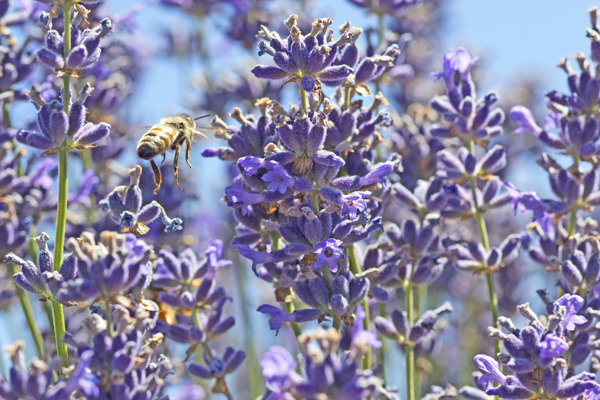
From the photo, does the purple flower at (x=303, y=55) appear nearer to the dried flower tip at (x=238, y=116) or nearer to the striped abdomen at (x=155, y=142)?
the dried flower tip at (x=238, y=116)

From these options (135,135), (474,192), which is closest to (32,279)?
(474,192)

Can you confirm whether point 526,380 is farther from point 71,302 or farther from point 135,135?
point 135,135

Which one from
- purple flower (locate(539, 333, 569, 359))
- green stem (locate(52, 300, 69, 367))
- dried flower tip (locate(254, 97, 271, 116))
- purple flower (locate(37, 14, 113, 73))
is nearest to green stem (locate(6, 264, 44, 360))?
green stem (locate(52, 300, 69, 367))

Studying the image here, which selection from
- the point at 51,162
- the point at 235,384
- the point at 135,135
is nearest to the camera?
the point at 51,162

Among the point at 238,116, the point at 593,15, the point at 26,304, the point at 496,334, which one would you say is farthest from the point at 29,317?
the point at 593,15

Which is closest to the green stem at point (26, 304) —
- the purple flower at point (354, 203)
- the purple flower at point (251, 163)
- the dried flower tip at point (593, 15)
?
the purple flower at point (251, 163)

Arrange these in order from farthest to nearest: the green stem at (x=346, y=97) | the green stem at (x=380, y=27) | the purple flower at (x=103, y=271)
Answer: the green stem at (x=380, y=27), the green stem at (x=346, y=97), the purple flower at (x=103, y=271)
